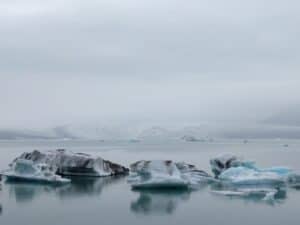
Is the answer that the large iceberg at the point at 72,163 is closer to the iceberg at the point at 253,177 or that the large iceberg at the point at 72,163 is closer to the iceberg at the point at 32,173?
the iceberg at the point at 32,173

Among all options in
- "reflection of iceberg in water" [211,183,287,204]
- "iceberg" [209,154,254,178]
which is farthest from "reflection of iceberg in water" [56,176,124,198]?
"reflection of iceberg in water" [211,183,287,204]

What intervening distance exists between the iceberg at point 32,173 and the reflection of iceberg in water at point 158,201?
3.60 meters

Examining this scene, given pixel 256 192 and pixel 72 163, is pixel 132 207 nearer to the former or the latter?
pixel 256 192

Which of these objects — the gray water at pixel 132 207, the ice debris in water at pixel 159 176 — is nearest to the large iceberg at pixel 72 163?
the gray water at pixel 132 207

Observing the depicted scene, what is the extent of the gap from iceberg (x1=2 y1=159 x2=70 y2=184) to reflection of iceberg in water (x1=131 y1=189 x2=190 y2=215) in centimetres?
360

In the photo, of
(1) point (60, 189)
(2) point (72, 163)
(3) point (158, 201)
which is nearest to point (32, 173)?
(1) point (60, 189)

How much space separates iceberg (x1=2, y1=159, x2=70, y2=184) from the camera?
17250 mm

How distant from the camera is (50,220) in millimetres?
10805

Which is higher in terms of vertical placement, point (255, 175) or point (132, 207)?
point (255, 175)

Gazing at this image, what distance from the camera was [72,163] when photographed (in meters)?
19.7

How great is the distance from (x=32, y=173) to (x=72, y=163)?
242 centimetres

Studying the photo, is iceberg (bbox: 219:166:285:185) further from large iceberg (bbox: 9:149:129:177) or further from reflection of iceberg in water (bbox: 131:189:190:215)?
large iceberg (bbox: 9:149:129:177)

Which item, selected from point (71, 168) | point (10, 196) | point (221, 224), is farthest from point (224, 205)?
point (71, 168)

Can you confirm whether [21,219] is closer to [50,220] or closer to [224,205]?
[50,220]
